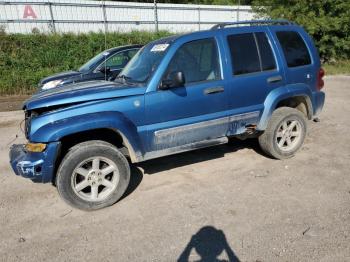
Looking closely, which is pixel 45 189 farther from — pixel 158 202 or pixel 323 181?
pixel 323 181

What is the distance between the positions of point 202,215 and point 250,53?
2.48 m

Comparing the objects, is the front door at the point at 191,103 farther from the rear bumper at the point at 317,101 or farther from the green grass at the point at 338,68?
the green grass at the point at 338,68

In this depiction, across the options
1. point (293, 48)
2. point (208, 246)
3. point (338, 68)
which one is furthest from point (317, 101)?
point (338, 68)

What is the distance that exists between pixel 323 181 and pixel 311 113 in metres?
1.46

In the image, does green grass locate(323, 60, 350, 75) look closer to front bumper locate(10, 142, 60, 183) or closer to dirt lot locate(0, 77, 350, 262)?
dirt lot locate(0, 77, 350, 262)

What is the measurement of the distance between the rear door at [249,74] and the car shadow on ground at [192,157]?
2.94 feet

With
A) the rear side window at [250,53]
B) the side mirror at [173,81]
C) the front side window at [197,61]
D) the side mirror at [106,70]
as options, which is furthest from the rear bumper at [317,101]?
the side mirror at [106,70]

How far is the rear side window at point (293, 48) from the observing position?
211 inches

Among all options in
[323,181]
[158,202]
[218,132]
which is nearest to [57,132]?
[158,202]

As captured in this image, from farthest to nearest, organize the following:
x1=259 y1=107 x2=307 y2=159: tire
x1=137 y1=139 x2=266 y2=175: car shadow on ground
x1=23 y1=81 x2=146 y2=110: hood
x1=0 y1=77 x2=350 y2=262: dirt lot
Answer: x1=137 y1=139 x2=266 y2=175: car shadow on ground → x1=259 y1=107 x2=307 y2=159: tire → x1=23 y1=81 x2=146 y2=110: hood → x1=0 y1=77 x2=350 y2=262: dirt lot

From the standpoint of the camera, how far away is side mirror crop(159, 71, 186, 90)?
13.7 feet

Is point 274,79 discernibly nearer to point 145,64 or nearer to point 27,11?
A: point 145,64

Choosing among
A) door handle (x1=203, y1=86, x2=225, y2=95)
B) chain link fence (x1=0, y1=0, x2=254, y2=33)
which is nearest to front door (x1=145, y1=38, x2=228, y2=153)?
door handle (x1=203, y1=86, x2=225, y2=95)

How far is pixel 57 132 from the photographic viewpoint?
3.84m
